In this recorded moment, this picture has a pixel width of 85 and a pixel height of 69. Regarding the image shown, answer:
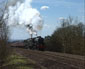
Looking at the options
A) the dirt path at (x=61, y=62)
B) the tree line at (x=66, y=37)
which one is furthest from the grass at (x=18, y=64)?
the tree line at (x=66, y=37)

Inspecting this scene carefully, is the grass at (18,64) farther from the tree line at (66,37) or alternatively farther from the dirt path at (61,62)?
the tree line at (66,37)

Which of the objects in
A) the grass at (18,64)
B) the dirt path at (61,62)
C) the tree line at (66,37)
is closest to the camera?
the grass at (18,64)

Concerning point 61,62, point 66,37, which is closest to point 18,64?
point 61,62

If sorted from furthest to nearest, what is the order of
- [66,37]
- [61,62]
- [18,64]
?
[66,37], [61,62], [18,64]

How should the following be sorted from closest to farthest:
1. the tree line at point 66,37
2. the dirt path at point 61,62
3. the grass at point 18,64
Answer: the grass at point 18,64
the dirt path at point 61,62
the tree line at point 66,37

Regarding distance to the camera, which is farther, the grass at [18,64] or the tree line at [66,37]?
the tree line at [66,37]

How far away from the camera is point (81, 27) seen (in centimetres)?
5169

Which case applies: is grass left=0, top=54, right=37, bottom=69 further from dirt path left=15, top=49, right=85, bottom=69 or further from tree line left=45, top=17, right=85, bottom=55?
tree line left=45, top=17, right=85, bottom=55

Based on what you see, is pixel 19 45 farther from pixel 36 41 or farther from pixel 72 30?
pixel 72 30

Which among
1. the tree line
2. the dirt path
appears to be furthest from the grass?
the tree line

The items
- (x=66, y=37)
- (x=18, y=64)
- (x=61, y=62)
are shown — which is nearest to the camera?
(x=18, y=64)

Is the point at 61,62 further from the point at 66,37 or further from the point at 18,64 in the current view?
the point at 66,37

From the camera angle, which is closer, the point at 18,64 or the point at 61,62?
the point at 18,64

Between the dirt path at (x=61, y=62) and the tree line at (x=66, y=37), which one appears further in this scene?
the tree line at (x=66, y=37)
